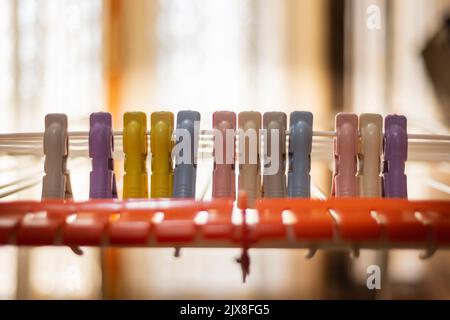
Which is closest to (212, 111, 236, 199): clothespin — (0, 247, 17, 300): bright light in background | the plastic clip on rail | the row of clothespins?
the row of clothespins

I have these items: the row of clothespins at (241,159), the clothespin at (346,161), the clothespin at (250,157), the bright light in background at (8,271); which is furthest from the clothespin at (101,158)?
the bright light in background at (8,271)

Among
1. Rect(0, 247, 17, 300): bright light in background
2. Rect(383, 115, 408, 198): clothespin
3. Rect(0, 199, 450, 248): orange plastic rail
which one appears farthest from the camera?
Rect(0, 247, 17, 300): bright light in background

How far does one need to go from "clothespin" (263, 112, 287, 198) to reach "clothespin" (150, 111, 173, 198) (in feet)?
0.51

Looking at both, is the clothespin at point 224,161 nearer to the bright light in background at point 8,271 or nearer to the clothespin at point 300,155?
the clothespin at point 300,155

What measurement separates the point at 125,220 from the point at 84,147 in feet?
1.57

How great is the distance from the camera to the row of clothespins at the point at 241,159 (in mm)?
721

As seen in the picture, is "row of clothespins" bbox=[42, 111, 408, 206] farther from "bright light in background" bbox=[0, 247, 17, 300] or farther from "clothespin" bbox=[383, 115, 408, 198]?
"bright light in background" bbox=[0, 247, 17, 300]

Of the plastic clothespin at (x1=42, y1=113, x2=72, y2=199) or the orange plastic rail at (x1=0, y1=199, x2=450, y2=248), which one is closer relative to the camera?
the orange plastic rail at (x1=0, y1=199, x2=450, y2=248)

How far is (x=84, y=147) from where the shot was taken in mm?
983

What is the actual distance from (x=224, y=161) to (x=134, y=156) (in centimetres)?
15

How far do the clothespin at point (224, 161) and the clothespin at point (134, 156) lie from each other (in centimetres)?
12

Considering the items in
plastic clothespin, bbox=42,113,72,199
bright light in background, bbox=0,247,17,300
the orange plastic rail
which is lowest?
bright light in background, bbox=0,247,17,300

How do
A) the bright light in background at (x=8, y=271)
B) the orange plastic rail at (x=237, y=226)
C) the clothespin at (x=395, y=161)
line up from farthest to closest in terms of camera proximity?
the bright light in background at (x=8, y=271) < the clothespin at (x=395, y=161) < the orange plastic rail at (x=237, y=226)

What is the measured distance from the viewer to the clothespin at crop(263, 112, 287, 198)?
74 centimetres
